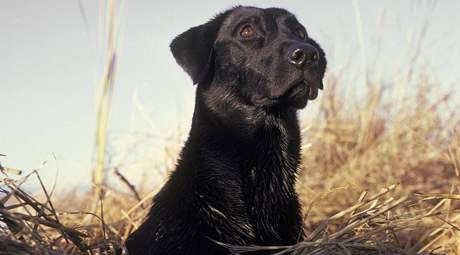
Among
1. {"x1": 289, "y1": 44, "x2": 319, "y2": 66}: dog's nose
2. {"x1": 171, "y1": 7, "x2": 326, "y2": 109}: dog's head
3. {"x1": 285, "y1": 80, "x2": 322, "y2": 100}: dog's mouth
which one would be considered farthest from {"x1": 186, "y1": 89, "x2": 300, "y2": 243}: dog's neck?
{"x1": 289, "y1": 44, "x2": 319, "y2": 66}: dog's nose

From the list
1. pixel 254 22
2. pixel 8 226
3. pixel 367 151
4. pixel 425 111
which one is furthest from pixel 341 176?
pixel 8 226

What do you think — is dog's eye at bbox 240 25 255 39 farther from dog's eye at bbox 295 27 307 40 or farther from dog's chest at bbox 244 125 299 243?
dog's chest at bbox 244 125 299 243

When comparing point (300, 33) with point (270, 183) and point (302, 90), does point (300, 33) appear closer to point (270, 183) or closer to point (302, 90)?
point (302, 90)

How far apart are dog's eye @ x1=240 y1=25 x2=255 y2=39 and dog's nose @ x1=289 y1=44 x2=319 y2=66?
15.2 inches

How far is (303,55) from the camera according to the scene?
3711mm

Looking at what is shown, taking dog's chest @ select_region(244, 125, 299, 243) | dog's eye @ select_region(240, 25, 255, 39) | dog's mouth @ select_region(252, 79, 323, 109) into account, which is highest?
dog's eye @ select_region(240, 25, 255, 39)

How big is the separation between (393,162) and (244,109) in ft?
13.9

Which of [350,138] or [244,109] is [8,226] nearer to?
[244,109]

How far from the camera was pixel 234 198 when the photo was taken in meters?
3.68

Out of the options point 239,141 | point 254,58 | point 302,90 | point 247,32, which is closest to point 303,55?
point 302,90

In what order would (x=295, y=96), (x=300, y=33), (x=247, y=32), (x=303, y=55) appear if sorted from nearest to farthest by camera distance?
1. (x=303, y=55)
2. (x=295, y=96)
3. (x=247, y=32)
4. (x=300, y=33)

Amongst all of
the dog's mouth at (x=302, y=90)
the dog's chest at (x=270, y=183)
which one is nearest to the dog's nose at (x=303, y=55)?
the dog's mouth at (x=302, y=90)

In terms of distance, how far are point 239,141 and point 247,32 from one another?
0.64m

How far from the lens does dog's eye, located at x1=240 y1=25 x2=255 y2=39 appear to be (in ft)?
13.2
